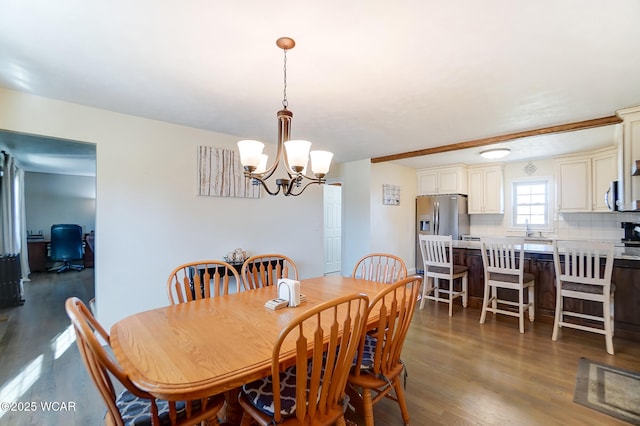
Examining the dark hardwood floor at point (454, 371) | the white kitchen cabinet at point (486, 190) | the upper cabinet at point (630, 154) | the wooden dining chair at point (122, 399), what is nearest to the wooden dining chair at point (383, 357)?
the dark hardwood floor at point (454, 371)

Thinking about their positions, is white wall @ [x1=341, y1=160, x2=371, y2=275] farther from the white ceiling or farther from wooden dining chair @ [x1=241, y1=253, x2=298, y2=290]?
wooden dining chair @ [x1=241, y1=253, x2=298, y2=290]

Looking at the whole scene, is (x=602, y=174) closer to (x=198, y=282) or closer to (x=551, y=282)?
(x=551, y=282)

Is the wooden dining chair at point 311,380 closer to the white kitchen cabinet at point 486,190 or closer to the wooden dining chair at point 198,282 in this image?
the wooden dining chair at point 198,282

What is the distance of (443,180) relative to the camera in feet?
19.7

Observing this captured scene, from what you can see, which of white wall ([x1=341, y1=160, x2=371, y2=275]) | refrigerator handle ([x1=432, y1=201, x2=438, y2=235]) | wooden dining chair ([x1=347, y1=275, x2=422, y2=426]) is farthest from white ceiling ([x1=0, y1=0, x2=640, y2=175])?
refrigerator handle ([x1=432, y1=201, x2=438, y2=235])

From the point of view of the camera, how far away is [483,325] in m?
3.33

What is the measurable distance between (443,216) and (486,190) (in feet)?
3.20

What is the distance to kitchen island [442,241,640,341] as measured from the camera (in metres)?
2.94

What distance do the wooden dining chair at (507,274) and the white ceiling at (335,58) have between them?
138 cm

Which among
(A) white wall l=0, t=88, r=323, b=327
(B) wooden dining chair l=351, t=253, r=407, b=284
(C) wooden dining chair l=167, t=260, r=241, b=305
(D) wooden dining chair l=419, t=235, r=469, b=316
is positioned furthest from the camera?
(D) wooden dining chair l=419, t=235, r=469, b=316

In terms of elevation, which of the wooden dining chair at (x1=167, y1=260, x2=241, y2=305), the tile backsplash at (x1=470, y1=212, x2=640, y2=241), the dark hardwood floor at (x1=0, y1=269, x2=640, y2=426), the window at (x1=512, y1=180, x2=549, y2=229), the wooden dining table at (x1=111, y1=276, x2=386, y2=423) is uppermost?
the window at (x1=512, y1=180, x2=549, y2=229)

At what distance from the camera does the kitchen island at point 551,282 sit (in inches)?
116

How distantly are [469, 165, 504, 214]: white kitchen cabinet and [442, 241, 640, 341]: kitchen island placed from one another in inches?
80.3

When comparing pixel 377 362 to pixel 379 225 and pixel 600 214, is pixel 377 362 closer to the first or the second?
pixel 379 225
